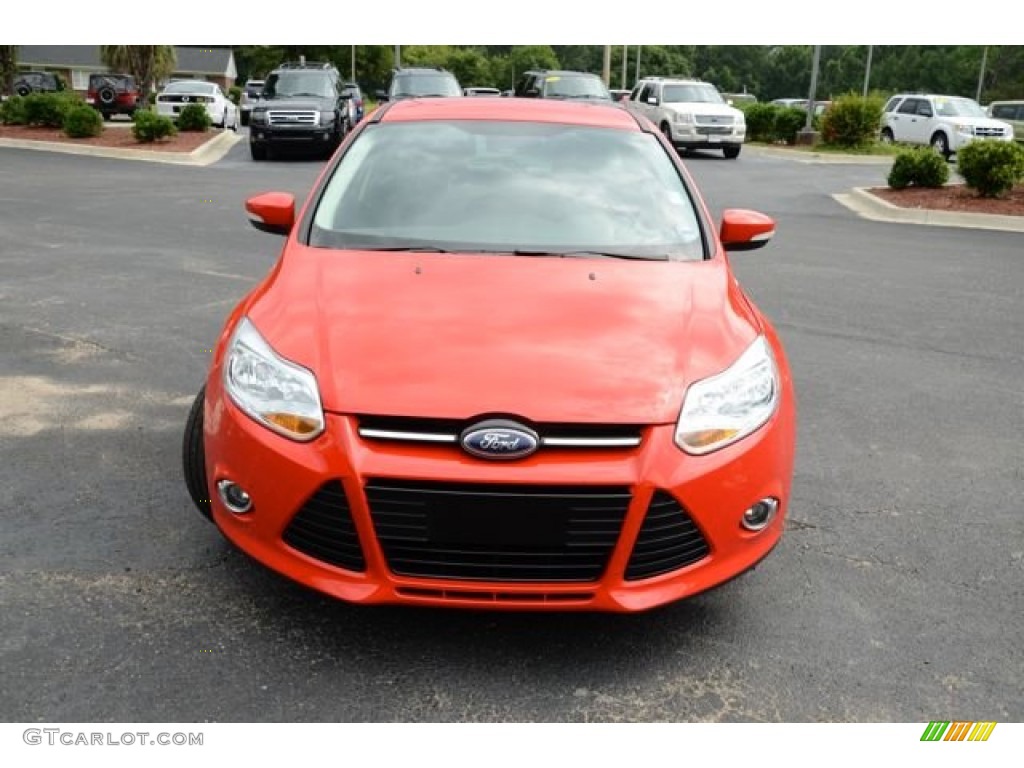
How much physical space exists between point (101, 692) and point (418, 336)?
4.55 feet

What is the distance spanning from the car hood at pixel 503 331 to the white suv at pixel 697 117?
70.2ft

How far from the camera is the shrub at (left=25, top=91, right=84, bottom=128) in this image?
24.6m

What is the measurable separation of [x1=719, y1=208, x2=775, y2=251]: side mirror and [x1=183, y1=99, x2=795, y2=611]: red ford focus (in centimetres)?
71

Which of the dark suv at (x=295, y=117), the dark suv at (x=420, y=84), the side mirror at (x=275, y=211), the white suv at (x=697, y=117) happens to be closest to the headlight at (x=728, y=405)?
the side mirror at (x=275, y=211)

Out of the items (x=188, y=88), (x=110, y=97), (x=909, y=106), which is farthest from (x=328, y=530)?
(x=110, y=97)

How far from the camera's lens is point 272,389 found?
2.96 metres

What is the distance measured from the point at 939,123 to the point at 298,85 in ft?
57.3

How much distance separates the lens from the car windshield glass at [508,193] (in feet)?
12.7

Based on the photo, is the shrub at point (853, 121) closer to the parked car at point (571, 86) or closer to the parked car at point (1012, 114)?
the parked car at point (1012, 114)

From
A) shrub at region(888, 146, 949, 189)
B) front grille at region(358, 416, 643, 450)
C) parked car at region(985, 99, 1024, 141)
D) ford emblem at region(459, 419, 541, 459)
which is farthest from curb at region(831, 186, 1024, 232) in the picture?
parked car at region(985, 99, 1024, 141)

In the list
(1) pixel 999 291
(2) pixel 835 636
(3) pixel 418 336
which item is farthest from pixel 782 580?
(1) pixel 999 291

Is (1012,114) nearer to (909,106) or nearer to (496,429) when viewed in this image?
(909,106)

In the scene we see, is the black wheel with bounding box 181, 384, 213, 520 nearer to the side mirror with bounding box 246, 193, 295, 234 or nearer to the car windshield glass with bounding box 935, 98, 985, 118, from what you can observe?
the side mirror with bounding box 246, 193, 295, 234

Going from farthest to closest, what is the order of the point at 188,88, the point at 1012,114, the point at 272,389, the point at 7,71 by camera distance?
the point at 7,71
the point at 188,88
the point at 1012,114
the point at 272,389
